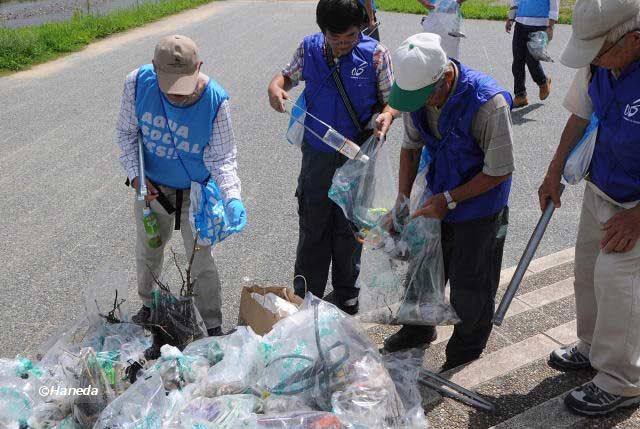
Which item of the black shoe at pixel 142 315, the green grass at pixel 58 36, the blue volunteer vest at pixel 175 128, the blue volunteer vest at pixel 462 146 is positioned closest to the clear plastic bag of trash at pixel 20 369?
the black shoe at pixel 142 315

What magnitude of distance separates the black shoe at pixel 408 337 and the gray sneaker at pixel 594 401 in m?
0.79

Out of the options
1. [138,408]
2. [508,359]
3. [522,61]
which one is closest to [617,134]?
[508,359]

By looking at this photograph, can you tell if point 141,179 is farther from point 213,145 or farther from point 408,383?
point 408,383

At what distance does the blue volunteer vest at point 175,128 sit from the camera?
2.95 m

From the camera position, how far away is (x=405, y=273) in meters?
2.92

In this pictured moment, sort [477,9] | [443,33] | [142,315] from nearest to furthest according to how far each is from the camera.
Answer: [142,315], [443,33], [477,9]

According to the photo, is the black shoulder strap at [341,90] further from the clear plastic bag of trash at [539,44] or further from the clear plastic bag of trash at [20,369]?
the clear plastic bag of trash at [539,44]

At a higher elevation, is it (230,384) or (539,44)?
(539,44)

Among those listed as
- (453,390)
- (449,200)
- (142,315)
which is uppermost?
(449,200)

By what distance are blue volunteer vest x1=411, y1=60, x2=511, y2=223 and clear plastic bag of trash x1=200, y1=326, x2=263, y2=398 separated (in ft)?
3.30

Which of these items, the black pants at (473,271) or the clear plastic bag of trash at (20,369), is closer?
the clear plastic bag of trash at (20,369)

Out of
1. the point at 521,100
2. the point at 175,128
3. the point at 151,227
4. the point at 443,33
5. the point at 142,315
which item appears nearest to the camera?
the point at 175,128

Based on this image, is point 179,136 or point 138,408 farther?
point 179,136

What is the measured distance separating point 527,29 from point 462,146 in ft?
17.2
